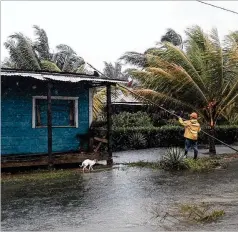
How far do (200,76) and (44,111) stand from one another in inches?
246

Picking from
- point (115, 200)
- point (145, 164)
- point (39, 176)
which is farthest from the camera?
point (145, 164)

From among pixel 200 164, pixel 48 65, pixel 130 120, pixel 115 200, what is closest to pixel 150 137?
pixel 130 120

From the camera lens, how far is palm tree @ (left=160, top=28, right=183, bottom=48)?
3278cm

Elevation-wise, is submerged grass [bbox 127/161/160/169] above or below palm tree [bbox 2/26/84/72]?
below

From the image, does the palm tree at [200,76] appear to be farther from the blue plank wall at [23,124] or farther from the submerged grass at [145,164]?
the blue plank wall at [23,124]

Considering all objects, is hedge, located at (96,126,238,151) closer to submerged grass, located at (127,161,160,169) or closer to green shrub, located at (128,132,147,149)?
green shrub, located at (128,132,147,149)

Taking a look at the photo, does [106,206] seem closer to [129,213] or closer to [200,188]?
[129,213]

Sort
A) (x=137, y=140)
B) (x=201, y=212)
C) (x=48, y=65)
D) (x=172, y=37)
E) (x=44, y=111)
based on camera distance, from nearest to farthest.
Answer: (x=201, y=212), (x=44, y=111), (x=137, y=140), (x=48, y=65), (x=172, y=37)

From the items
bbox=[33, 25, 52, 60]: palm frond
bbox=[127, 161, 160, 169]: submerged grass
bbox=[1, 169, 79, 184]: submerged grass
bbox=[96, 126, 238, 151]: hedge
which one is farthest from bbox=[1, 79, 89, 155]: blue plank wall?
bbox=[33, 25, 52, 60]: palm frond

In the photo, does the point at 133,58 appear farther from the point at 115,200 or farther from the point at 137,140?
the point at 115,200

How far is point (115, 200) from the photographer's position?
7.86 metres

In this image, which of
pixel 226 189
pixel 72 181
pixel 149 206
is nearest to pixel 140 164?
pixel 72 181

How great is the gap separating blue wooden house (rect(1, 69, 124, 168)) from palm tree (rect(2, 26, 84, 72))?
850 cm

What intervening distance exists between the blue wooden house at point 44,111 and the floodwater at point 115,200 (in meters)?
2.78
